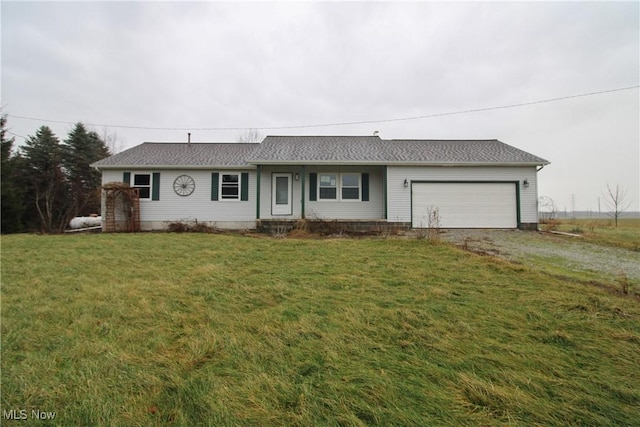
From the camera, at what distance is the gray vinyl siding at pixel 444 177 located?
36.9 feet

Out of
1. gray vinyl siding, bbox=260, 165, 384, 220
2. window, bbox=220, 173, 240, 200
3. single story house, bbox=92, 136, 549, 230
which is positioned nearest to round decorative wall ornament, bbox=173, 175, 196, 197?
single story house, bbox=92, 136, 549, 230

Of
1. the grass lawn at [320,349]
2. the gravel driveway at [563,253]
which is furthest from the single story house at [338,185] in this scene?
the grass lawn at [320,349]

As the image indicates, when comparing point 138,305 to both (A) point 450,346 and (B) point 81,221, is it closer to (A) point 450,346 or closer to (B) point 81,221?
(A) point 450,346

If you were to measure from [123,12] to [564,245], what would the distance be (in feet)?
57.0

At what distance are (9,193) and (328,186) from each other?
1938 centimetres

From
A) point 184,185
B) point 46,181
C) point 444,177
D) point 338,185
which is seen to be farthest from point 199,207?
point 46,181

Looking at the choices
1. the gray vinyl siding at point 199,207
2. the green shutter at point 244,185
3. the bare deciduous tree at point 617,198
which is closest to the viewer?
the gray vinyl siding at point 199,207

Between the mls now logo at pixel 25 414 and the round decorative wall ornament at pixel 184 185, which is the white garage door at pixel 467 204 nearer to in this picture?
the round decorative wall ornament at pixel 184 185

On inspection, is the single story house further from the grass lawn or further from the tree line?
the grass lawn

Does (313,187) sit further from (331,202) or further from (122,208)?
(122,208)

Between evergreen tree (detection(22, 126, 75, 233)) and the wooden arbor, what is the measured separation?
8526 mm

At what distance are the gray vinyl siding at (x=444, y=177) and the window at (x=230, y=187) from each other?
263 inches

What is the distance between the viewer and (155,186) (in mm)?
12273

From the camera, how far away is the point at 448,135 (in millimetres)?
20469
